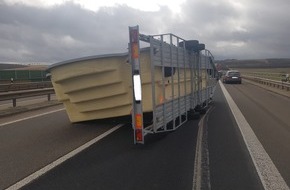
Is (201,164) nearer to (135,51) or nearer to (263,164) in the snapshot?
(263,164)

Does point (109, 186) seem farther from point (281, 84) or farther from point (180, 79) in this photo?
point (281, 84)

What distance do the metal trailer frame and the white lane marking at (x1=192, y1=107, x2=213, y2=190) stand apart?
0.72 metres

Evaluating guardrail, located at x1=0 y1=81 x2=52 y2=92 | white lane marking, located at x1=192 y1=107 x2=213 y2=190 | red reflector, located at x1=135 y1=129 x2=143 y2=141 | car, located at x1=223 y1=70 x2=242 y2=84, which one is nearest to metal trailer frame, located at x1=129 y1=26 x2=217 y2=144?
red reflector, located at x1=135 y1=129 x2=143 y2=141

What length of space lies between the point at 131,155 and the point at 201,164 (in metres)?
1.36

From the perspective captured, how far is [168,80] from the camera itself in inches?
355

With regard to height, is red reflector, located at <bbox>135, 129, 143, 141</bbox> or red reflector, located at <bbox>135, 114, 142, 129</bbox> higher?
red reflector, located at <bbox>135, 114, 142, 129</bbox>

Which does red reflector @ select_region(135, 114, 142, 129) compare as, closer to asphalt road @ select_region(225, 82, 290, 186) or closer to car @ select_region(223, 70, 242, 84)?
asphalt road @ select_region(225, 82, 290, 186)

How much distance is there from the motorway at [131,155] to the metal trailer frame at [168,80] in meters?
0.46

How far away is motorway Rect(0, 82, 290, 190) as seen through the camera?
Result: 577cm

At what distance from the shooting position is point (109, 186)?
5.52 meters

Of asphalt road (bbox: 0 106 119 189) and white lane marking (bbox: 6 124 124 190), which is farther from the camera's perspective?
asphalt road (bbox: 0 106 119 189)

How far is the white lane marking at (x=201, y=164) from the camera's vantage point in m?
5.66

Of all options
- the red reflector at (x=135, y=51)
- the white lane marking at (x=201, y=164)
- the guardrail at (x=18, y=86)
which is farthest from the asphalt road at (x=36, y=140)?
the guardrail at (x=18, y=86)

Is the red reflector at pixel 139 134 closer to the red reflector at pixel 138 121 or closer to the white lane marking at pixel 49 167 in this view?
the red reflector at pixel 138 121
